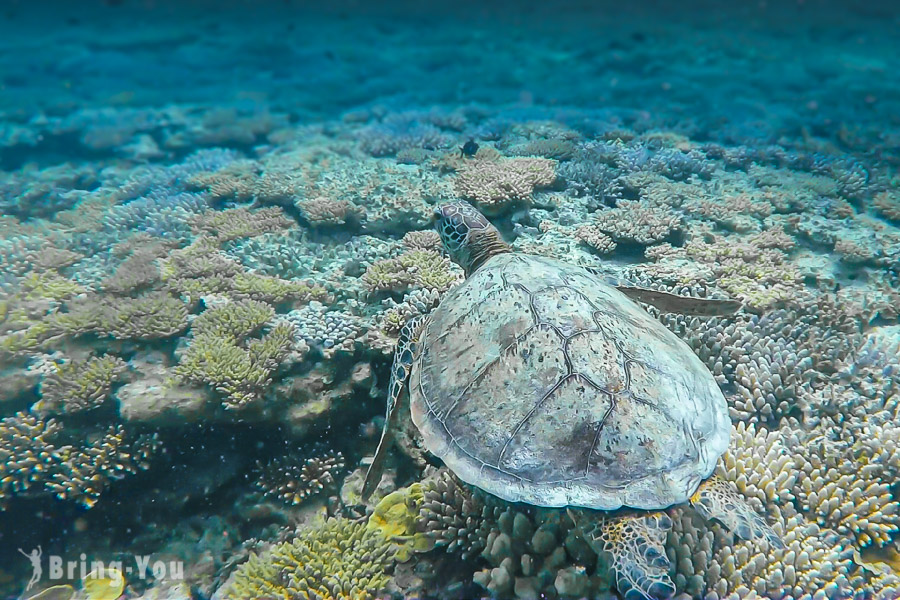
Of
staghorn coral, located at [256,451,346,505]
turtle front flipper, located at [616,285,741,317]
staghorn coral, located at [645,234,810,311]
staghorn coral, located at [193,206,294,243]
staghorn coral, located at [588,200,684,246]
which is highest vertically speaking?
turtle front flipper, located at [616,285,741,317]

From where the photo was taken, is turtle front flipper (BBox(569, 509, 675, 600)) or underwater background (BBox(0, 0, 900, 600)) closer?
turtle front flipper (BBox(569, 509, 675, 600))

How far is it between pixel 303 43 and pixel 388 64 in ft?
21.2

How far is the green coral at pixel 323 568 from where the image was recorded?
239cm

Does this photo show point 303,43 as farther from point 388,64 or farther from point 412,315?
point 412,315

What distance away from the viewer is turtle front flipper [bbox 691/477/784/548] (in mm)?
1809

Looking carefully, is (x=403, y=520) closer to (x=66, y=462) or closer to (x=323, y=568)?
(x=323, y=568)

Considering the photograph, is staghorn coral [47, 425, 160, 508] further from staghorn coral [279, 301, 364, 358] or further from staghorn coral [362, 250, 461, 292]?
staghorn coral [362, 250, 461, 292]

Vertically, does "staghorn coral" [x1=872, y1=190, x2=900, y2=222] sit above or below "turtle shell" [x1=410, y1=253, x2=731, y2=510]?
below

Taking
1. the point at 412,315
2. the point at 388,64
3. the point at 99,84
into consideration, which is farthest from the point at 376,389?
the point at 99,84

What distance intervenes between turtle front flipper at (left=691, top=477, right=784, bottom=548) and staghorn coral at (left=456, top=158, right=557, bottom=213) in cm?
390

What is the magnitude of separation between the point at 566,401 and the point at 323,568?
185cm

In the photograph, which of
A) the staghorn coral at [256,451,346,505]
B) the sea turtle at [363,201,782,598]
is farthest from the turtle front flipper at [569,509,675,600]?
the staghorn coral at [256,451,346,505]

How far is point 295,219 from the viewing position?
18.9 ft

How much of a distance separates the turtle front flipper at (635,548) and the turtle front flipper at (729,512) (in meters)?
0.19
